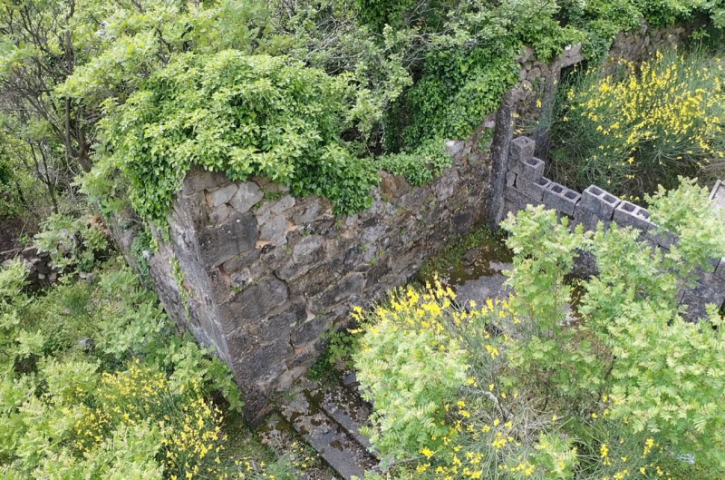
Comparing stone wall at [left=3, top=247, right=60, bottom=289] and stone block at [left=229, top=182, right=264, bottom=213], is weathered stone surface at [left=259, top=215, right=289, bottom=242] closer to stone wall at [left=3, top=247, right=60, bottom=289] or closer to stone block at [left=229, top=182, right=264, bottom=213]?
stone block at [left=229, top=182, right=264, bottom=213]

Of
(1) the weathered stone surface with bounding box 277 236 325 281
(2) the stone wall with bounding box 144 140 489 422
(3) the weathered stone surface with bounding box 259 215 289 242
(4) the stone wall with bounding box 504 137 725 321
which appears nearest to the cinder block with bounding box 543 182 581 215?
(4) the stone wall with bounding box 504 137 725 321

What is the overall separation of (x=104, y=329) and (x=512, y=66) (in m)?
4.92

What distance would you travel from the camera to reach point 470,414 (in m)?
3.70

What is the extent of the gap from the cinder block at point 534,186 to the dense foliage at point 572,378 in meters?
2.08

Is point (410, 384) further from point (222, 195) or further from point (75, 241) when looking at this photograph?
point (75, 241)

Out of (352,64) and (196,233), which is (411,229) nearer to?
(352,64)

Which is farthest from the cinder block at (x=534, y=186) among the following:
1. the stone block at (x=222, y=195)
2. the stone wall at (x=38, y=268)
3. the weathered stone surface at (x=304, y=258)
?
the stone wall at (x=38, y=268)

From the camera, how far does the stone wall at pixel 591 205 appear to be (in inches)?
185

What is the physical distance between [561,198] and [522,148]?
69cm

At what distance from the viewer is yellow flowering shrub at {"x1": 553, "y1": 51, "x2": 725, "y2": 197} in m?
5.79

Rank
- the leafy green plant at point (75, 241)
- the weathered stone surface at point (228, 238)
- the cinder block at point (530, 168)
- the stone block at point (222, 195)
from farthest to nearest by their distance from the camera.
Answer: the leafy green plant at point (75, 241), the cinder block at point (530, 168), the weathered stone surface at point (228, 238), the stone block at point (222, 195)

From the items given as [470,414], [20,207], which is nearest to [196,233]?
[470,414]

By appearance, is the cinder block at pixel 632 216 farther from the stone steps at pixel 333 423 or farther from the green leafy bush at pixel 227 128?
the stone steps at pixel 333 423

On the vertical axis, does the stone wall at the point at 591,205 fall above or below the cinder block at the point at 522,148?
below
